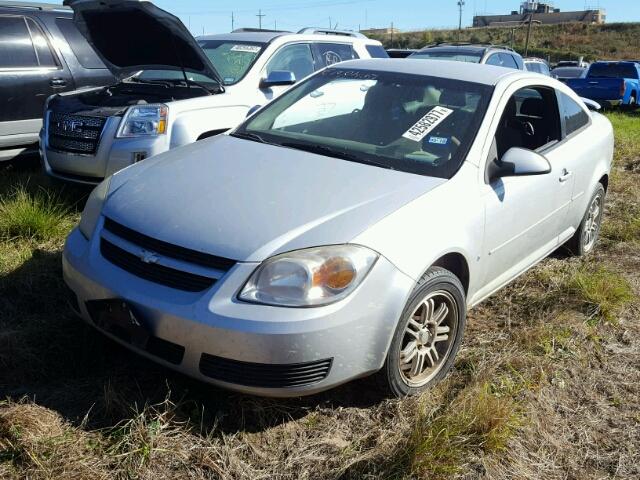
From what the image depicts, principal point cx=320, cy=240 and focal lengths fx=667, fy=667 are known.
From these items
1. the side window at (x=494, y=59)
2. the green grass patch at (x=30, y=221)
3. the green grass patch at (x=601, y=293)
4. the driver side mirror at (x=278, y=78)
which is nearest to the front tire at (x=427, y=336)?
the green grass patch at (x=601, y=293)

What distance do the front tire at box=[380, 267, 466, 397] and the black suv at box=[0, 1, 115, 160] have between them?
5.13 m

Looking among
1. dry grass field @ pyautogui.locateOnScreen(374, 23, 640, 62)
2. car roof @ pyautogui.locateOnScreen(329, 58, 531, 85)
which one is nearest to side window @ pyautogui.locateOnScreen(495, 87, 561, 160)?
car roof @ pyautogui.locateOnScreen(329, 58, 531, 85)

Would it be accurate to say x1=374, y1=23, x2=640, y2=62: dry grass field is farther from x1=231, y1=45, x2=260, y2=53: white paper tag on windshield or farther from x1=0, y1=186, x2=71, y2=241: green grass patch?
x1=0, y1=186, x2=71, y2=241: green grass patch

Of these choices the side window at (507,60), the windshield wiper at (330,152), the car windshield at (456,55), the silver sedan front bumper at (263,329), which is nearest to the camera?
the silver sedan front bumper at (263,329)

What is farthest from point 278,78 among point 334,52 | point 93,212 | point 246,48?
point 93,212

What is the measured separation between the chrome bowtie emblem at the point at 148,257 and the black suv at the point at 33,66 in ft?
14.8

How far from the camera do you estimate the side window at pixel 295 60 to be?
6821 mm

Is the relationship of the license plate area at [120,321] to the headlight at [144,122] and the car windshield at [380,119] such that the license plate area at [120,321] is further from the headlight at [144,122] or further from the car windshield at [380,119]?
the headlight at [144,122]

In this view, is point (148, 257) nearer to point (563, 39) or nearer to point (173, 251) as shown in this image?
point (173, 251)

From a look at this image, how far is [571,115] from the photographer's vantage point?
4.82 meters

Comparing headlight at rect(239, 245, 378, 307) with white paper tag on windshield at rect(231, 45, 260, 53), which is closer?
headlight at rect(239, 245, 378, 307)

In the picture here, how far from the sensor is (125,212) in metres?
3.07

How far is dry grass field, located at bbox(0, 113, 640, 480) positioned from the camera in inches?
103

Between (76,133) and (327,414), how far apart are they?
378 centimetres
